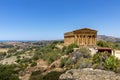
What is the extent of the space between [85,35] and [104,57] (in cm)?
2112

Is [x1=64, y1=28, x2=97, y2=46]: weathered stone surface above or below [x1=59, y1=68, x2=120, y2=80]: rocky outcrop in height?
above

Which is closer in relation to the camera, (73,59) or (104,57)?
(104,57)

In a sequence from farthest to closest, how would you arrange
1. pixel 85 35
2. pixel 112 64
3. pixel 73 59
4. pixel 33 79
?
pixel 85 35 < pixel 73 59 < pixel 33 79 < pixel 112 64

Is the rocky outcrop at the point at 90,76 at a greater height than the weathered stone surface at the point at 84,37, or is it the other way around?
the weathered stone surface at the point at 84,37

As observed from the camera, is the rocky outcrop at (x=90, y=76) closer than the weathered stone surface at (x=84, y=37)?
Yes

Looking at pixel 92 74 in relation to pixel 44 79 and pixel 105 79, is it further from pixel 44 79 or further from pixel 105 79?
pixel 44 79

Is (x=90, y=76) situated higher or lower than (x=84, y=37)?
lower

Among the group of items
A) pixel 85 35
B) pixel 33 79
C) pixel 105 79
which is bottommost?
pixel 33 79

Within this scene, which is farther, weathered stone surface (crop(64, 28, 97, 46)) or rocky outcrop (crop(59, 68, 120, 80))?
weathered stone surface (crop(64, 28, 97, 46))

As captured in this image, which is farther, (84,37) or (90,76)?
(84,37)

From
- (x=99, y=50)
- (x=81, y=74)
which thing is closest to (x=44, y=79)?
(x=81, y=74)

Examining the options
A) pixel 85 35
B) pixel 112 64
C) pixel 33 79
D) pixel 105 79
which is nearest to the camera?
pixel 105 79

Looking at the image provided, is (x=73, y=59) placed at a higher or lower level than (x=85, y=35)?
lower

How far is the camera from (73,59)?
38469mm
